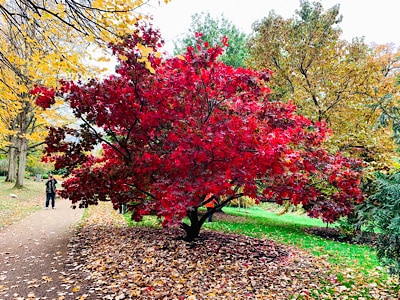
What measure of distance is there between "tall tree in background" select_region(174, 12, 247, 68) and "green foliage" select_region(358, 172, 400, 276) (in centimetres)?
1195

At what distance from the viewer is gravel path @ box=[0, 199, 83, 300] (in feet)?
13.3

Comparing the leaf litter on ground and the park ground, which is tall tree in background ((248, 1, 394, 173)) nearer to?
the leaf litter on ground

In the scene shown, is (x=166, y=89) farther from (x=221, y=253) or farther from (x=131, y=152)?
(x=221, y=253)

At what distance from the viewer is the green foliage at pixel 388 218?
11.1 ft

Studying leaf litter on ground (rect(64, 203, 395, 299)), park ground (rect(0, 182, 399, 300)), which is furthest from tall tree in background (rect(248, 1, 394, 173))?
park ground (rect(0, 182, 399, 300))

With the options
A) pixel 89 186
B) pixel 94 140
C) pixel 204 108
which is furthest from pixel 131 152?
pixel 204 108

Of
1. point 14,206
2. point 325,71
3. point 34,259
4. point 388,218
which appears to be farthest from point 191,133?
point 14,206

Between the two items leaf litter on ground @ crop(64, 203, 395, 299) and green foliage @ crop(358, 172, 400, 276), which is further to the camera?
leaf litter on ground @ crop(64, 203, 395, 299)

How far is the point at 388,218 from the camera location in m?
3.52

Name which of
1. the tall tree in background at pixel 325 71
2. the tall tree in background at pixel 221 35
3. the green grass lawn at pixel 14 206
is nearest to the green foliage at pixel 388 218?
the tall tree in background at pixel 325 71

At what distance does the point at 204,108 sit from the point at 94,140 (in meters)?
2.20

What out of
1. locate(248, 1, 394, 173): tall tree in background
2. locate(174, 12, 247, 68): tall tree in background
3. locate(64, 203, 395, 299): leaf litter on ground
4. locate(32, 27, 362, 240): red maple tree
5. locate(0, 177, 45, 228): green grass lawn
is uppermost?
locate(174, 12, 247, 68): tall tree in background

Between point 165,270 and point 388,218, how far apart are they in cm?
339

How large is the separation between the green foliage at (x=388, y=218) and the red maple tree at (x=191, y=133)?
1.21 meters
